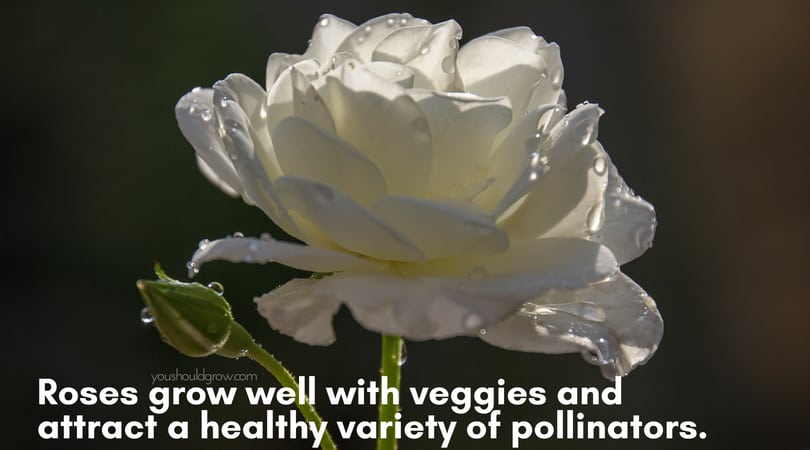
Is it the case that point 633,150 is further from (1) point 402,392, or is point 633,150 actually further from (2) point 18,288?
(2) point 18,288

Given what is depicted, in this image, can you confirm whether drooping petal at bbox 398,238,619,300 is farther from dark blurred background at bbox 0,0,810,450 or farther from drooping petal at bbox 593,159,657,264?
dark blurred background at bbox 0,0,810,450

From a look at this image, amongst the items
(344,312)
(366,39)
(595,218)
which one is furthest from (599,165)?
(344,312)

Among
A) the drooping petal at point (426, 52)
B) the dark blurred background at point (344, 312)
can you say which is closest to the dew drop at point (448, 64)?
the drooping petal at point (426, 52)

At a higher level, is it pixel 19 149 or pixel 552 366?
pixel 19 149

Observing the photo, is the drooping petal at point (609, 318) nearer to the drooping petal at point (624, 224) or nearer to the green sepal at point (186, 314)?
the drooping petal at point (624, 224)

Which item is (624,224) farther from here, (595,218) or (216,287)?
(216,287)

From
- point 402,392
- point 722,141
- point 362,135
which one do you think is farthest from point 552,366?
point 362,135
